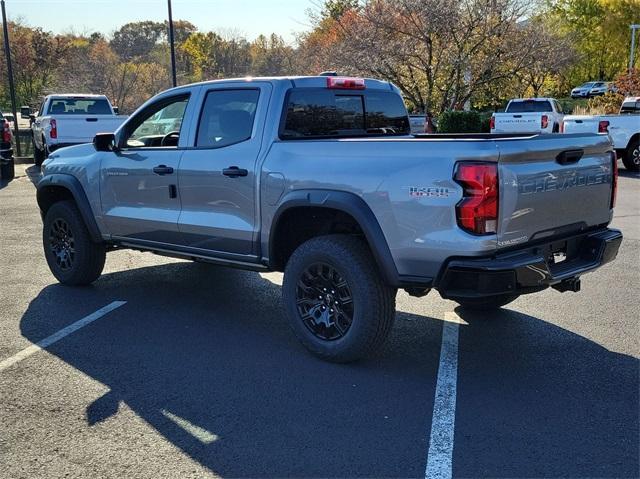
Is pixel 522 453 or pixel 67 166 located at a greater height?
pixel 67 166

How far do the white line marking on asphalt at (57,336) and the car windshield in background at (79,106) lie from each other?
40.6 feet

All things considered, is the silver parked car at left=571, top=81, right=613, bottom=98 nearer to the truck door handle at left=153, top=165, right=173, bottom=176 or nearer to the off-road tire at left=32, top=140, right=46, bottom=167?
the off-road tire at left=32, top=140, right=46, bottom=167

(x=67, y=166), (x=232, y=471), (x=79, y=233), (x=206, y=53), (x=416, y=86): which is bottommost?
(x=232, y=471)

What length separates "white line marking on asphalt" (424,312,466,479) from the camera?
310 centimetres

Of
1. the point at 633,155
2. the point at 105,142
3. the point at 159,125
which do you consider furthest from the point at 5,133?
the point at 633,155

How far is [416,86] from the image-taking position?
84.8 ft

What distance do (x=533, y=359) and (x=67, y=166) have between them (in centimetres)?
450

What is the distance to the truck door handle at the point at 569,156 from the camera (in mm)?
4048

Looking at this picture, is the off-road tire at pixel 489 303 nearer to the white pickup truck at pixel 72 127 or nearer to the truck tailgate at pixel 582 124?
the truck tailgate at pixel 582 124

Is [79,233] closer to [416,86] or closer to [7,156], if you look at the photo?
[7,156]

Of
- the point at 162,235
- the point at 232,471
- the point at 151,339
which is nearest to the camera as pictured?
the point at 232,471

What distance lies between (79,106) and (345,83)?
13835 mm

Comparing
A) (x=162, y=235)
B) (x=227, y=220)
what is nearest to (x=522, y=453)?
(x=227, y=220)

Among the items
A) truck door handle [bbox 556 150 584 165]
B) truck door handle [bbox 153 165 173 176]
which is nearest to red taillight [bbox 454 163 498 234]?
truck door handle [bbox 556 150 584 165]
